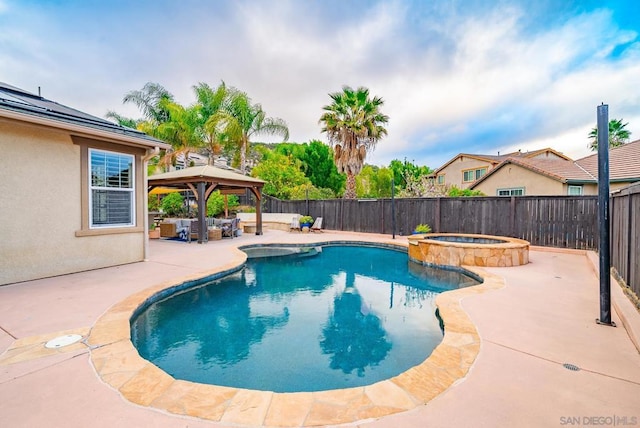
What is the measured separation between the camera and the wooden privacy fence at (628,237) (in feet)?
14.0

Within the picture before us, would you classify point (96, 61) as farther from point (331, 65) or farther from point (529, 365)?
point (529, 365)

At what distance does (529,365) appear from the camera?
9.56ft

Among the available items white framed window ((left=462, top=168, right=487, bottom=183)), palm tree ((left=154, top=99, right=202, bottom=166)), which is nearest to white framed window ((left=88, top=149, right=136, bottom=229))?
palm tree ((left=154, top=99, right=202, bottom=166))

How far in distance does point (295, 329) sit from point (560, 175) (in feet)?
60.2

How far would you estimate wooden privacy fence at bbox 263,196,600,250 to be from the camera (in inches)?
388

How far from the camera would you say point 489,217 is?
38.3 feet

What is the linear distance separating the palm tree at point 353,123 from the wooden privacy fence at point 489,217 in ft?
8.97

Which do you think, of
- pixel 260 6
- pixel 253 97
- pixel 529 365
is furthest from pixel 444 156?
pixel 529 365

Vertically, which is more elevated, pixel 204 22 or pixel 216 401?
pixel 204 22

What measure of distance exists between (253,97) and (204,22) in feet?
34.8

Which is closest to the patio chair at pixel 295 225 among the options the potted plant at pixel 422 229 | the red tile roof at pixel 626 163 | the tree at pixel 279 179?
the tree at pixel 279 179

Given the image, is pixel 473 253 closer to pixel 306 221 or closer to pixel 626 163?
pixel 306 221

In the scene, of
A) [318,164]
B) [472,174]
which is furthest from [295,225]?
[472,174]

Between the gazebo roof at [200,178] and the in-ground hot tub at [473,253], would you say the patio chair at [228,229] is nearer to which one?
the gazebo roof at [200,178]
